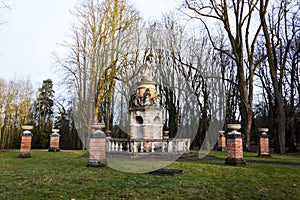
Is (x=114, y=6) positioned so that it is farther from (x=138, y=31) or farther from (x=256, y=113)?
(x=256, y=113)

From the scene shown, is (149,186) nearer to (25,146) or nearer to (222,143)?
(25,146)

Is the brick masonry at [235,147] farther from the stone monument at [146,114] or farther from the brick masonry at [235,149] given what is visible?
the stone monument at [146,114]

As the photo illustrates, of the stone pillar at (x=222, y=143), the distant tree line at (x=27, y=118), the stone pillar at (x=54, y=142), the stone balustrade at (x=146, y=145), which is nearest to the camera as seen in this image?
the stone balustrade at (x=146, y=145)

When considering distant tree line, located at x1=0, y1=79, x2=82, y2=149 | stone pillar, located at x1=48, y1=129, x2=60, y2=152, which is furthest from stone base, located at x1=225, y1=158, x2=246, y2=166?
distant tree line, located at x1=0, y1=79, x2=82, y2=149

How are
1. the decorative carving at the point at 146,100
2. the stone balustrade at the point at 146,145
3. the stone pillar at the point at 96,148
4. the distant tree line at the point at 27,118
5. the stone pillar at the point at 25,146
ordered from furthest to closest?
the distant tree line at the point at 27,118 < the decorative carving at the point at 146,100 < the stone pillar at the point at 25,146 < the stone balustrade at the point at 146,145 < the stone pillar at the point at 96,148

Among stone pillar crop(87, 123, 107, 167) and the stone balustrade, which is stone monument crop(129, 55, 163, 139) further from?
stone pillar crop(87, 123, 107, 167)

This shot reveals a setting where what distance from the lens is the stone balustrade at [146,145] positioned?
39.9 feet

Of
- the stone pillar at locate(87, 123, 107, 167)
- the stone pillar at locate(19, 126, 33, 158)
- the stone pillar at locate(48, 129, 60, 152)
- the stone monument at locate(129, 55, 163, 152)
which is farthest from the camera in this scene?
the stone pillar at locate(48, 129, 60, 152)

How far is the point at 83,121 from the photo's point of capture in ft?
66.4

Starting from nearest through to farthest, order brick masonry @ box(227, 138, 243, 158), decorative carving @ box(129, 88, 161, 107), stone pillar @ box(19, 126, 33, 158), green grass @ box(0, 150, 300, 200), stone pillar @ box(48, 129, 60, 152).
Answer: green grass @ box(0, 150, 300, 200)
brick masonry @ box(227, 138, 243, 158)
stone pillar @ box(19, 126, 33, 158)
decorative carving @ box(129, 88, 161, 107)
stone pillar @ box(48, 129, 60, 152)

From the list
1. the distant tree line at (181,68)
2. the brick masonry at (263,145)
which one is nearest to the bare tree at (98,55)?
the distant tree line at (181,68)

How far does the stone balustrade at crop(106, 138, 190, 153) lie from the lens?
12156 millimetres

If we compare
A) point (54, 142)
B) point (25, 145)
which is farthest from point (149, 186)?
point (54, 142)

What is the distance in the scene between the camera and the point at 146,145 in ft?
40.8
